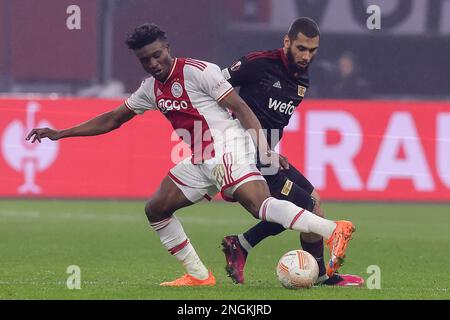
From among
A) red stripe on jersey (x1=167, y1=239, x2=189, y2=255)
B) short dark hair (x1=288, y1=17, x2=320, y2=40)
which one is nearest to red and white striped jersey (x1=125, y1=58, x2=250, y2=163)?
red stripe on jersey (x1=167, y1=239, x2=189, y2=255)

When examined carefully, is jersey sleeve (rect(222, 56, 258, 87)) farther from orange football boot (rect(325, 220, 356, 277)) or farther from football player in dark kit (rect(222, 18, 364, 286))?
orange football boot (rect(325, 220, 356, 277))

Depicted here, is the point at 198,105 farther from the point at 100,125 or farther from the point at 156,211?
the point at 100,125

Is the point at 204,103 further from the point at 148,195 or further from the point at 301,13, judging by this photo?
the point at 301,13

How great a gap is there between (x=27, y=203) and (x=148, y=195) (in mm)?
1603

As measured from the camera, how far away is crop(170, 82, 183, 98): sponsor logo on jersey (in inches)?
351

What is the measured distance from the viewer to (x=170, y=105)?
354 inches

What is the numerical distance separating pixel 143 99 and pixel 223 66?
388 inches

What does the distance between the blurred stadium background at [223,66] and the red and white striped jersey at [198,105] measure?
232 inches

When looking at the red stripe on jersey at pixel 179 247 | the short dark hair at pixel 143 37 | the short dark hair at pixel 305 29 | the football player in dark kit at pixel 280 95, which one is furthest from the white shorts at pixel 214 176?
the short dark hair at pixel 305 29

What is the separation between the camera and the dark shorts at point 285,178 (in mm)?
9484

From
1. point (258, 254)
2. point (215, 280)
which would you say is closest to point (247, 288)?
point (215, 280)

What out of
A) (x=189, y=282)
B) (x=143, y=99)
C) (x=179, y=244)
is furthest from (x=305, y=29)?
(x=189, y=282)

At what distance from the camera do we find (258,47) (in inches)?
764
